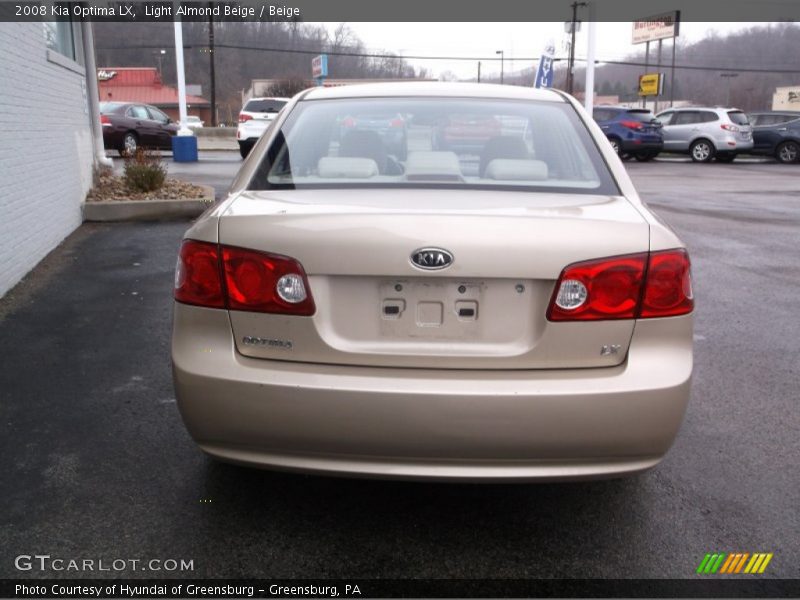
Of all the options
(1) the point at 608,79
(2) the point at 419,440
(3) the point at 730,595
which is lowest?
(3) the point at 730,595

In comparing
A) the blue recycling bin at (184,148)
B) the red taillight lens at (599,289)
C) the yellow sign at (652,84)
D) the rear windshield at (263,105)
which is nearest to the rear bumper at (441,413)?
the red taillight lens at (599,289)

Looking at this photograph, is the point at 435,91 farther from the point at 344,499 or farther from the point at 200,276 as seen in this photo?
the point at 344,499

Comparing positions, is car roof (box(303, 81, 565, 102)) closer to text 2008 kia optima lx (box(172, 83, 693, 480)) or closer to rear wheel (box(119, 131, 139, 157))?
text 2008 kia optima lx (box(172, 83, 693, 480))

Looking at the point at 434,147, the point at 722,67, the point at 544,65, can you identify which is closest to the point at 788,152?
the point at 544,65

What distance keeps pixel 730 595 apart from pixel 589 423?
0.75 meters

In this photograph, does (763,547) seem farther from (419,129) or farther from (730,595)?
(419,129)

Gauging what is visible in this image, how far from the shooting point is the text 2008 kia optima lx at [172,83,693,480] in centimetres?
236

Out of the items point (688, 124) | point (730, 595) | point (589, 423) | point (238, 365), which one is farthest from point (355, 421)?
point (688, 124)

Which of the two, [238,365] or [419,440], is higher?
[238,365]

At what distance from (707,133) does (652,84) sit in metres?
23.3

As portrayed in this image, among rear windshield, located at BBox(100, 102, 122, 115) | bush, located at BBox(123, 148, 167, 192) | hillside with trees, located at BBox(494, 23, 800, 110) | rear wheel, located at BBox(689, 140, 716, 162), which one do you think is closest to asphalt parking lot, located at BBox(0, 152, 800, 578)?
bush, located at BBox(123, 148, 167, 192)

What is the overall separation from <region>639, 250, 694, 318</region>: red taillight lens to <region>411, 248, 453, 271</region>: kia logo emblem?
0.67 meters

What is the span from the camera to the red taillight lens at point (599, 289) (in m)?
2.40

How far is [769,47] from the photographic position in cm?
6284
